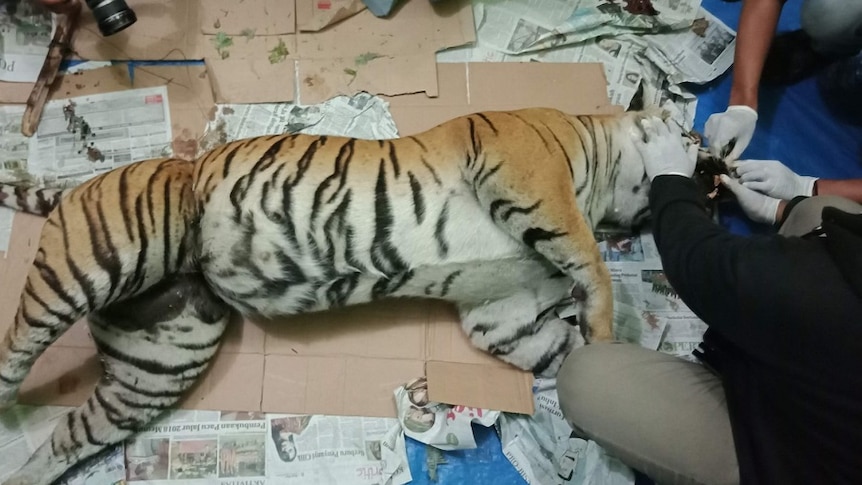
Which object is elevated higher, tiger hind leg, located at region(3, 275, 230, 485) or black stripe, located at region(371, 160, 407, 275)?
black stripe, located at region(371, 160, 407, 275)

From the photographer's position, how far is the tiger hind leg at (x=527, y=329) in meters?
1.53

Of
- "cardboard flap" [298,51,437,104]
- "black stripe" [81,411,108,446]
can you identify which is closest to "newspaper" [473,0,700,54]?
"cardboard flap" [298,51,437,104]

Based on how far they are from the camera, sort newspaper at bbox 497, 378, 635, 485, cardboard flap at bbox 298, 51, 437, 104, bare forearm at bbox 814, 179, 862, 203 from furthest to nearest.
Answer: cardboard flap at bbox 298, 51, 437, 104
bare forearm at bbox 814, 179, 862, 203
newspaper at bbox 497, 378, 635, 485

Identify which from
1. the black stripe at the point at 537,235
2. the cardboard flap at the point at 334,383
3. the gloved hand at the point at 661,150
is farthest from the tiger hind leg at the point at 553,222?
the cardboard flap at the point at 334,383

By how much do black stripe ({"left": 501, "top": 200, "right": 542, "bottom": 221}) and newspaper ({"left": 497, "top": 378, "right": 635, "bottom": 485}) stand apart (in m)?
0.49

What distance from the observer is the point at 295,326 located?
1666mm

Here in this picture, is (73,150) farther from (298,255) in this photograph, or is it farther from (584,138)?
(584,138)

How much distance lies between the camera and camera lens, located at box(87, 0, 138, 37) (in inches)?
66.3

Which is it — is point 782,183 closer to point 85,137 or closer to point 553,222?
point 553,222

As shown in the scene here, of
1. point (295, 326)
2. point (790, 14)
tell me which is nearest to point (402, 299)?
point (295, 326)

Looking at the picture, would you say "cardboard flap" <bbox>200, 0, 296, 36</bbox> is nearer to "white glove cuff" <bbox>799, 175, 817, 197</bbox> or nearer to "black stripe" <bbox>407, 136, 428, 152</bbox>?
"black stripe" <bbox>407, 136, 428, 152</bbox>

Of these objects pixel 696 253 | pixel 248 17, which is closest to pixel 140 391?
pixel 248 17

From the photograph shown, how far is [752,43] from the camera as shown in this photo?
1.72 metres

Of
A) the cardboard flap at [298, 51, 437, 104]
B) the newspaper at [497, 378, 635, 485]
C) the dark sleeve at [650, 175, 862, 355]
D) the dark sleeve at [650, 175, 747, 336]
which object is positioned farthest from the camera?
the cardboard flap at [298, 51, 437, 104]
